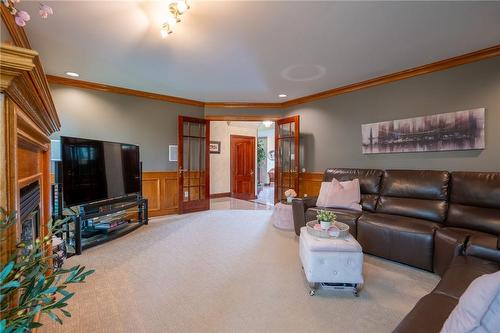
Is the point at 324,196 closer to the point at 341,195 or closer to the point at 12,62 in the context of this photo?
the point at 341,195

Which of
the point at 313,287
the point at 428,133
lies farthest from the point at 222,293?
the point at 428,133

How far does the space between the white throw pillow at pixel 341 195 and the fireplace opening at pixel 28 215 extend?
3.26 m

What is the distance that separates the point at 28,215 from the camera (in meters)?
1.49

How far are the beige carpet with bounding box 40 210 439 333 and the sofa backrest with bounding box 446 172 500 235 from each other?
739 mm

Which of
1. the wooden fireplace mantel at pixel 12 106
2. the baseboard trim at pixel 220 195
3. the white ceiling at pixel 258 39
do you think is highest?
the white ceiling at pixel 258 39

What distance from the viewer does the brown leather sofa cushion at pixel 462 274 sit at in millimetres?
1468

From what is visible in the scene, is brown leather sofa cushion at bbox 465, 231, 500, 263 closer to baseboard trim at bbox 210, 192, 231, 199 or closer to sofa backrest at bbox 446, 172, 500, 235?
sofa backrest at bbox 446, 172, 500, 235

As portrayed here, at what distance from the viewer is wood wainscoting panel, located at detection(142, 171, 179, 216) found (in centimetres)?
494

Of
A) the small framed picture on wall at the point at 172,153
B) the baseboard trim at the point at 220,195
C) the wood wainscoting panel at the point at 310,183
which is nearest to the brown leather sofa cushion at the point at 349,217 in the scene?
the wood wainscoting panel at the point at 310,183

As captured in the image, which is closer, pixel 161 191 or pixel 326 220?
pixel 326 220

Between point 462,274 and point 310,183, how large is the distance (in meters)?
3.45

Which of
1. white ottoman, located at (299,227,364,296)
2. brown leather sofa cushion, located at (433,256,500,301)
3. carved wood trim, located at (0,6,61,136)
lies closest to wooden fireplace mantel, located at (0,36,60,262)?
carved wood trim, located at (0,6,61,136)

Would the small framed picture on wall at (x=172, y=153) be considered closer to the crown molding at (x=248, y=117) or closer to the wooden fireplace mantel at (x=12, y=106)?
the crown molding at (x=248, y=117)

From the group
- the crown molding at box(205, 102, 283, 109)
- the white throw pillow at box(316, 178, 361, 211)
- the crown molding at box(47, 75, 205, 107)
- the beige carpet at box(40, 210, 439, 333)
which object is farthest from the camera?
the crown molding at box(205, 102, 283, 109)
